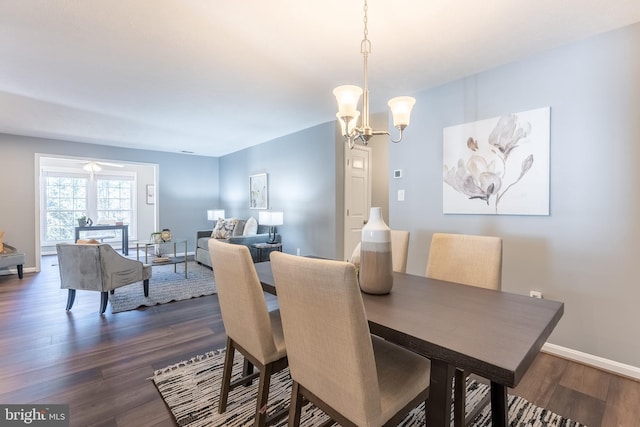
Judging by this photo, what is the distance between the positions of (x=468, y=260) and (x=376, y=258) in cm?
81

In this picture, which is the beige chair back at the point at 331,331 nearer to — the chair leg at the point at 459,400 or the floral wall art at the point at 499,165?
the chair leg at the point at 459,400

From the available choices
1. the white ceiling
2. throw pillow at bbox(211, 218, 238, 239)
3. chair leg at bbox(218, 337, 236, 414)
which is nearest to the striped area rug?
chair leg at bbox(218, 337, 236, 414)

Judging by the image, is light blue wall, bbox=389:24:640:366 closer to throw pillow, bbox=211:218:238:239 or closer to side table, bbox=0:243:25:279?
throw pillow, bbox=211:218:238:239

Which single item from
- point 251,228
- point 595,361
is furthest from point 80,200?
point 595,361

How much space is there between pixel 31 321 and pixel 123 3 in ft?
9.89

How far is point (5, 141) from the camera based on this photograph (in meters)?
4.77

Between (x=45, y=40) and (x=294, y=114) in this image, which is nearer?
(x=45, y=40)

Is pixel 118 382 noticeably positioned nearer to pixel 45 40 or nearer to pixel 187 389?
pixel 187 389

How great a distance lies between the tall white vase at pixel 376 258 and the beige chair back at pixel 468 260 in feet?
Answer: 2.26

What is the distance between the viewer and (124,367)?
204 centimetres

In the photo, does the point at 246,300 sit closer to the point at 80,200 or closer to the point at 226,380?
the point at 226,380

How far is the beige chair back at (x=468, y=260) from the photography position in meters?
1.71

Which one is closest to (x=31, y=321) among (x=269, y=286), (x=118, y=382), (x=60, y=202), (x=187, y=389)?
(x=118, y=382)

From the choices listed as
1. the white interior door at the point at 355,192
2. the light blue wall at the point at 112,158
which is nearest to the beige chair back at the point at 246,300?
the white interior door at the point at 355,192
